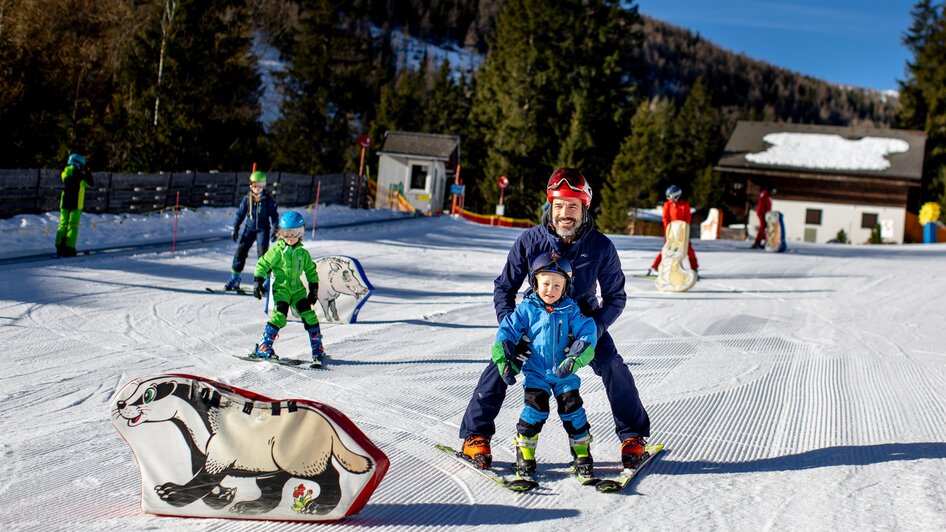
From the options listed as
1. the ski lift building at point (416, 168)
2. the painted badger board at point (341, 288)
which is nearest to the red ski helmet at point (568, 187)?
the painted badger board at point (341, 288)

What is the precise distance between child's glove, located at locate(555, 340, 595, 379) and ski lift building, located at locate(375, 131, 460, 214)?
37976 mm

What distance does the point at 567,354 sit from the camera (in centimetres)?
432

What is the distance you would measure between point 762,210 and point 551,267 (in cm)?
1942

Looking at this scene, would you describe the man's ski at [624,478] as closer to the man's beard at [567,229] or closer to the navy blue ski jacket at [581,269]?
the navy blue ski jacket at [581,269]

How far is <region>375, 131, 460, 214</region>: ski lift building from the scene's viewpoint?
139 ft

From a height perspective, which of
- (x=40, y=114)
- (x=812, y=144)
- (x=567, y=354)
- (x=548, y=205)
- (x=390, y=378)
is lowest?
(x=390, y=378)

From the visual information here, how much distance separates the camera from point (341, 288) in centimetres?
970

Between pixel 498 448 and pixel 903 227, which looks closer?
pixel 498 448

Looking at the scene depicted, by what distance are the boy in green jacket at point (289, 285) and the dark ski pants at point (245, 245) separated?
14.0 ft

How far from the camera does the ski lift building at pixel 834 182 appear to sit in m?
41.0

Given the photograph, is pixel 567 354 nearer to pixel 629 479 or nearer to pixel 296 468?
pixel 629 479

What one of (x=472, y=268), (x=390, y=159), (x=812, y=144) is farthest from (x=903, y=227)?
(x=472, y=268)

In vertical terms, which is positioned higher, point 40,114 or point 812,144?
point 812,144

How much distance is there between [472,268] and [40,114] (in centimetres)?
1618
